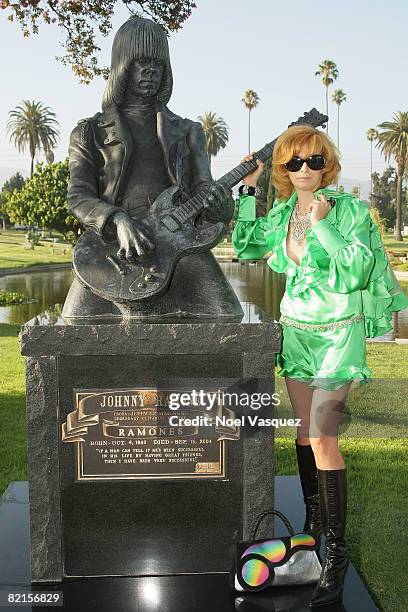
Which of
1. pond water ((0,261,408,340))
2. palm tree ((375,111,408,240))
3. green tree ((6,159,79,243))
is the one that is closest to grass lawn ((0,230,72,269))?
green tree ((6,159,79,243))

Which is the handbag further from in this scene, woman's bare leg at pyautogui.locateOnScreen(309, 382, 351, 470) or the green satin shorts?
the green satin shorts

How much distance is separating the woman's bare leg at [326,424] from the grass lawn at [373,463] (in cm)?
90

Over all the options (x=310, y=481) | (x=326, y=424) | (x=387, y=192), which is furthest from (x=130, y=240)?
(x=387, y=192)

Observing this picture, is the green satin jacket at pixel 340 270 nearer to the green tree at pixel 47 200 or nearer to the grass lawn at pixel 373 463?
the grass lawn at pixel 373 463

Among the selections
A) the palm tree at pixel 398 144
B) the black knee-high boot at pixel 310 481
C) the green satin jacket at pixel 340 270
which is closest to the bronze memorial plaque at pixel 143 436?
the black knee-high boot at pixel 310 481

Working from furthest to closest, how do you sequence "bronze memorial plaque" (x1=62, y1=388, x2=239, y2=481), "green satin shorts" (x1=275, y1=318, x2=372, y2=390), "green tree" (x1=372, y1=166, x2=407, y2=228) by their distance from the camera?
"green tree" (x1=372, y1=166, x2=407, y2=228) → "bronze memorial plaque" (x1=62, y1=388, x2=239, y2=481) → "green satin shorts" (x1=275, y1=318, x2=372, y2=390)

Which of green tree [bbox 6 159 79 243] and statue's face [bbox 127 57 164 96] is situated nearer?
statue's face [bbox 127 57 164 96]

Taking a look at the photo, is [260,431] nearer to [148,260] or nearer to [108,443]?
[108,443]

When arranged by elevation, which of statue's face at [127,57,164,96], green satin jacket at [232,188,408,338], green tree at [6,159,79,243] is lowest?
green satin jacket at [232,188,408,338]

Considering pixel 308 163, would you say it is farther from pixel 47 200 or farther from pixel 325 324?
pixel 47 200

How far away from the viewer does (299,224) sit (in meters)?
3.49

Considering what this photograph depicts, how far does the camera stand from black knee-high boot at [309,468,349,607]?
333 centimetres

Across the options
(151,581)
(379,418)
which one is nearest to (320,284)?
(151,581)

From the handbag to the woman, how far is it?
134 mm
